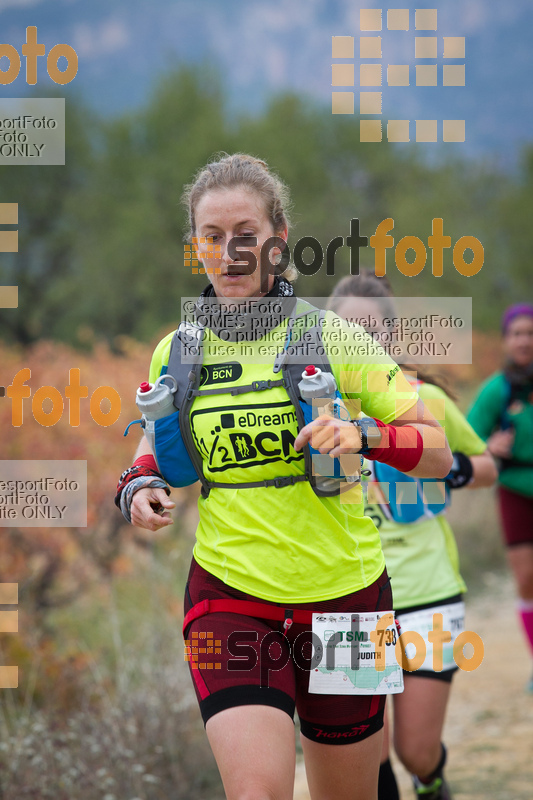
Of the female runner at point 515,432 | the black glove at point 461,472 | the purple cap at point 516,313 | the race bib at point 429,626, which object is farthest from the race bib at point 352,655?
the purple cap at point 516,313

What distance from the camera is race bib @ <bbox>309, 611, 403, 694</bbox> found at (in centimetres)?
226

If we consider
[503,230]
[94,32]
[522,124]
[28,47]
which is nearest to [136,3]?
[94,32]

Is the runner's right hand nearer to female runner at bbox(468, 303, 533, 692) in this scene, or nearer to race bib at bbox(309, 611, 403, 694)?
race bib at bbox(309, 611, 403, 694)

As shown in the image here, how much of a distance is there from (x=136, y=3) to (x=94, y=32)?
5399mm

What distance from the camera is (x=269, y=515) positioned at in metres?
2.25

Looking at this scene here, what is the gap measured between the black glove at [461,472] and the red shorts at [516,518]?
2.46 metres

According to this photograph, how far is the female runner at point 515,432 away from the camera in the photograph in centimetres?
532

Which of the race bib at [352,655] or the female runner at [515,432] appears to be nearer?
the race bib at [352,655]

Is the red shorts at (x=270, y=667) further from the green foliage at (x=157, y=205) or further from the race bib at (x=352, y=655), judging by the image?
the green foliage at (x=157, y=205)

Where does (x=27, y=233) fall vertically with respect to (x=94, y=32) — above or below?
below

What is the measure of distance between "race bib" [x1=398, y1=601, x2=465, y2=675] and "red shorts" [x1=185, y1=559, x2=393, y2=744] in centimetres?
89

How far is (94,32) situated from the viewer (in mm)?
84438

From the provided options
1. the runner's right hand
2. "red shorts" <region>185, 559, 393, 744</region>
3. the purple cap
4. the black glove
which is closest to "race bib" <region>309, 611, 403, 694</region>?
"red shorts" <region>185, 559, 393, 744</region>

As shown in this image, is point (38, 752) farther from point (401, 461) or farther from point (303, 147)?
point (303, 147)
